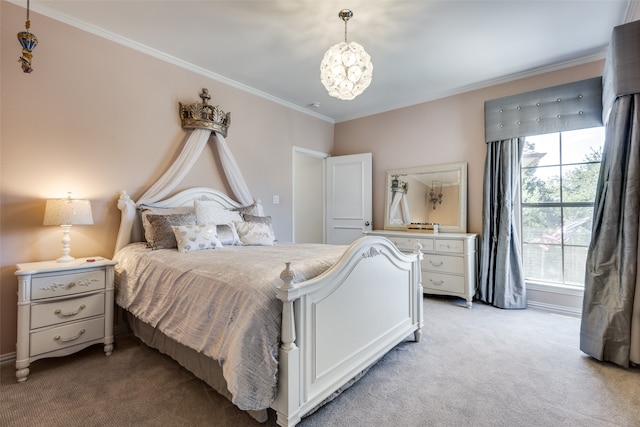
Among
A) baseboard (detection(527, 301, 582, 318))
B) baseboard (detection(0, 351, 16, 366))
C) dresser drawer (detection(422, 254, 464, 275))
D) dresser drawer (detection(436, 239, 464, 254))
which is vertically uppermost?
dresser drawer (detection(436, 239, 464, 254))

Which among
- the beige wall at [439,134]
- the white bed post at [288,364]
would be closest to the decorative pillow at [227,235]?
the white bed post at [288,364]

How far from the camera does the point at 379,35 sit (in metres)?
2.68

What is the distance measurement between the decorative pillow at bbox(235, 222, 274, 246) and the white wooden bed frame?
52.6 inches

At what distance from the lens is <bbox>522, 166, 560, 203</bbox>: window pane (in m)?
3.38

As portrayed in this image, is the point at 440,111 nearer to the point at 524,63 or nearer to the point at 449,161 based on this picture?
the point at 449,161

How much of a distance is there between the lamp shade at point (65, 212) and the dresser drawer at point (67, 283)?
38 centimetres

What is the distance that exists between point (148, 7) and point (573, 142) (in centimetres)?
435

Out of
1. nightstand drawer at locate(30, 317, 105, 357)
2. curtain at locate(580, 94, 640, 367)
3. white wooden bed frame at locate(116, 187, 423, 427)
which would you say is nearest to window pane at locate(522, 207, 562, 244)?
curtain at locate(580, 94, 640, 367)

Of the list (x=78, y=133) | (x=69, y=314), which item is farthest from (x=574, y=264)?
(x=78, y=133)

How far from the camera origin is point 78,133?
2.54 m

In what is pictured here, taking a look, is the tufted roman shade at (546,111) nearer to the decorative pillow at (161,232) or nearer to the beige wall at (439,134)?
the beige wall at (439,134)

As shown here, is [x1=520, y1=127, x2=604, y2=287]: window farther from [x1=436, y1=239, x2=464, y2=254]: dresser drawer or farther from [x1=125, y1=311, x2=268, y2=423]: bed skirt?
[x1=125, y1=311, x2=268, y2=423]: bed skirt

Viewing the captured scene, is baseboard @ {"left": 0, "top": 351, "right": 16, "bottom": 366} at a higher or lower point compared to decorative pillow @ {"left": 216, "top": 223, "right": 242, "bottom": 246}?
lower

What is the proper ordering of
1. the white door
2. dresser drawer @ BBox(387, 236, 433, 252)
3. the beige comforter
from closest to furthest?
1. the beige comforter
2. dresser drawer @ BBox(387, 236, 433, 252)
3. the white door
